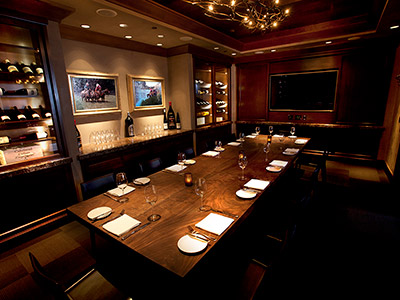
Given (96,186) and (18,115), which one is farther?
(18,115)

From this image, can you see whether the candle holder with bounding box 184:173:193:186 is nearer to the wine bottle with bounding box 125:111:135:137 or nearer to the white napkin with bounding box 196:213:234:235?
the white napkin with bounding box 196:213:234:235

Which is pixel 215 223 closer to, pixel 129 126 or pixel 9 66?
pixel 9 66

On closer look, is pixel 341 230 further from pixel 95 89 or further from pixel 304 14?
pixel 95 89

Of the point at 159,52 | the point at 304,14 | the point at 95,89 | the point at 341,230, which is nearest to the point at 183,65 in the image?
the point at 159,52

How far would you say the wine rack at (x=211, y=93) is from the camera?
538 centimetres

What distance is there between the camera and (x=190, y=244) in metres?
1.30

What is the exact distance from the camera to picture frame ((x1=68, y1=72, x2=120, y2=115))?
3438mm

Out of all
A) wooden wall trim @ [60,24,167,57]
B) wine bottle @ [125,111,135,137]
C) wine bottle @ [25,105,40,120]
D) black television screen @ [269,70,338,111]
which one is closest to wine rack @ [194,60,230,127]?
wooden wall trim @ [60,24,167,57]

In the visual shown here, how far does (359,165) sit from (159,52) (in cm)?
524

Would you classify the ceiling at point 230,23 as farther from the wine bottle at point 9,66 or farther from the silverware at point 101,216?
the silverware at point 101,216

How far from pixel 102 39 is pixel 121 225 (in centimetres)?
341

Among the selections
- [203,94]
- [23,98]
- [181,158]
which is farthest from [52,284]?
[203,94]

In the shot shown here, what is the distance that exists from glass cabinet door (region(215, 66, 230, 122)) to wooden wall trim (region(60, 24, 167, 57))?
78.6 inches

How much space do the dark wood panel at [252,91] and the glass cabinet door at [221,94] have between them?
414 millimetres
